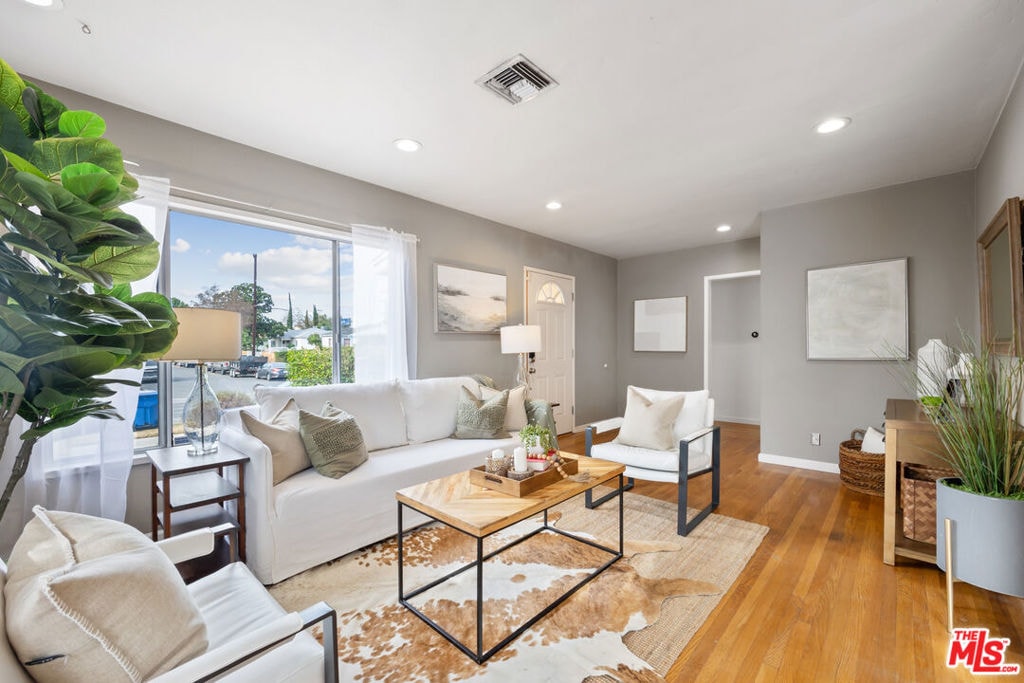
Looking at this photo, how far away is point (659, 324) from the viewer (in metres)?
6.11

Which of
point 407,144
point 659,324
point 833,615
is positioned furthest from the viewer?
point 659,324

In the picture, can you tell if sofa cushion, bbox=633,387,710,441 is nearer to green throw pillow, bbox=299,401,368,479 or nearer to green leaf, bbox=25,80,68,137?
green throw pillow, bbox=299,401,368,479

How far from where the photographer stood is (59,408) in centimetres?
84

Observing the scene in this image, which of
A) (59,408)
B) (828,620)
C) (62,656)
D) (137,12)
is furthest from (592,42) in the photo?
(828,620)

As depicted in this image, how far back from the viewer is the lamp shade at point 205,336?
6.99 feet

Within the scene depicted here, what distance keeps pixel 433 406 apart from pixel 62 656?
2.61 metres

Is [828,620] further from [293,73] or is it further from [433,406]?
[293,73]

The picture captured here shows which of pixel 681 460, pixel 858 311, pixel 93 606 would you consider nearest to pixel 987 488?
pixel 681 460

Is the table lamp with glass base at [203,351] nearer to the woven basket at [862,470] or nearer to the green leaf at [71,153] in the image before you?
the green leaf at [71,153]

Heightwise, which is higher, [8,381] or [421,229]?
[421,229]

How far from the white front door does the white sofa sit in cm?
182

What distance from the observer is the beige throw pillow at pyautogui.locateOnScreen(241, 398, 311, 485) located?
2342mm

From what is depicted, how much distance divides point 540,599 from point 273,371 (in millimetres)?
2475

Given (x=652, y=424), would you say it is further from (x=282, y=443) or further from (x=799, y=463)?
(x=282, y=443)
